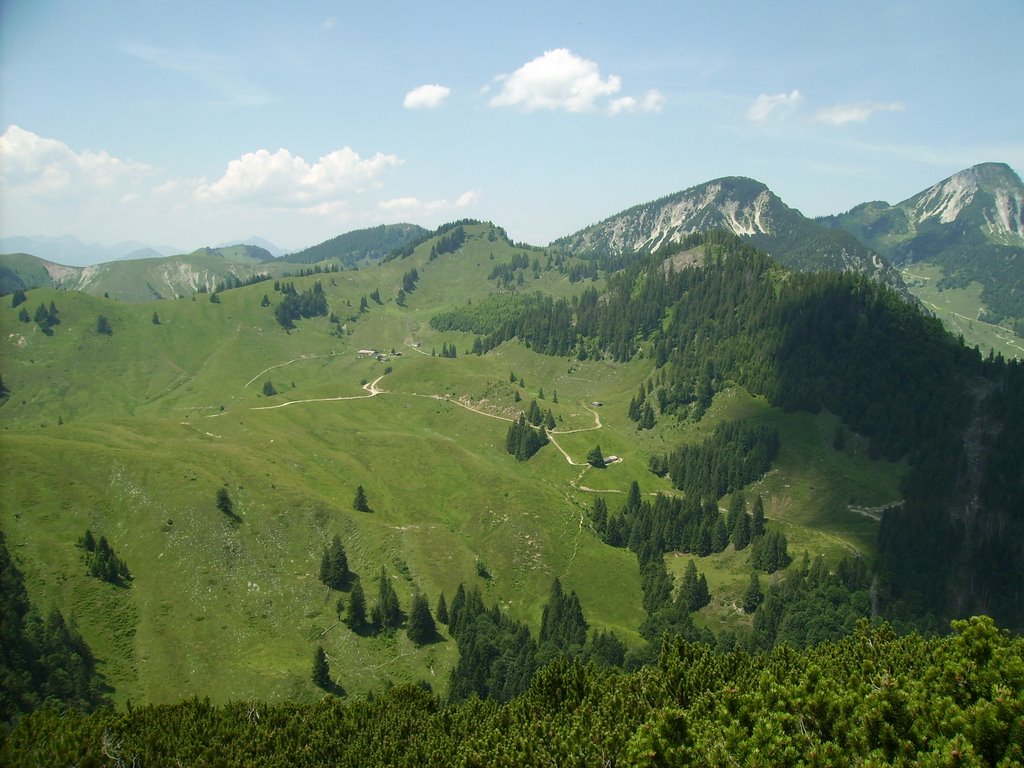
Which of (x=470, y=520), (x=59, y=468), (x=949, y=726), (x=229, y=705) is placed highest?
(x=949, y=726)

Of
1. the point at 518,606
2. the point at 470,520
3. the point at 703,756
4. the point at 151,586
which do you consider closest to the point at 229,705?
the point at 703,756

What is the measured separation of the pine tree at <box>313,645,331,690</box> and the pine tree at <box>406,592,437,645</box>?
20305mm

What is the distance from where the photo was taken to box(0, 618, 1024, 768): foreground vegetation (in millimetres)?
31844

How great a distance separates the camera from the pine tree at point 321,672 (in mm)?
109625

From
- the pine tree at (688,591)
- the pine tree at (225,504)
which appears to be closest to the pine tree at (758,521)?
the pine tree at (688,591)

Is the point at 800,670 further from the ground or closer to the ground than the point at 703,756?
closer to the ground

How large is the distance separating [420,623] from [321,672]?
76.9 feet

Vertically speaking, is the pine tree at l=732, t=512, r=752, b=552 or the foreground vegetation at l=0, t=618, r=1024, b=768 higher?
the foreground vegetation at l=0, t=618, r=1024, b=768

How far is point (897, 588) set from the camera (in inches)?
5797

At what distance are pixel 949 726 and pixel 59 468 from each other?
521 ft

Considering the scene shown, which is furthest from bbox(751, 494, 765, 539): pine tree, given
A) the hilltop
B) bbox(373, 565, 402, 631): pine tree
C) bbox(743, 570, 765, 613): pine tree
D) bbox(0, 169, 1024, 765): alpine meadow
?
bbox(373, 565, 402, 631): pine tree

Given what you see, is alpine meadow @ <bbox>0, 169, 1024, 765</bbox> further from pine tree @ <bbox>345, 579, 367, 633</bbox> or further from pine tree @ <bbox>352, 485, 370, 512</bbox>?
pine tree @ <bbox>352, 485, 370, 512</bbox>

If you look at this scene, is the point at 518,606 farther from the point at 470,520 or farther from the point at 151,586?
the point at 151,586

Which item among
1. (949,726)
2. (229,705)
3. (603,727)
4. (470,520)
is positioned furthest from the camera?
(470,520)
